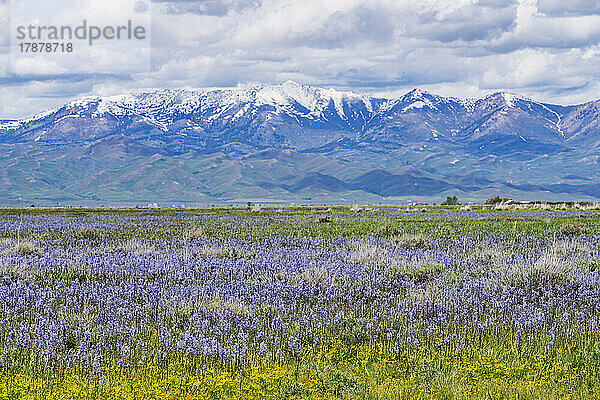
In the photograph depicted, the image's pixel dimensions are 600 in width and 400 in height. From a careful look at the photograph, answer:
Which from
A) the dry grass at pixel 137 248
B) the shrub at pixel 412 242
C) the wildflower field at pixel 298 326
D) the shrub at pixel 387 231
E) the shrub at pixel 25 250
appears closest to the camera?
the wildflower field at pixel 298 326

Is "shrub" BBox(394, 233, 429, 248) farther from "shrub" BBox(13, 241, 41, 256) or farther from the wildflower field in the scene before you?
"shrub" BBox(13, 241, 41, 256)

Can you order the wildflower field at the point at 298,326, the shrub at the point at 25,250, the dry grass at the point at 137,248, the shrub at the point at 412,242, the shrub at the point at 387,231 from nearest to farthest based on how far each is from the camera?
the wildflower field at the point at 298,326
the dry grass at the point at 137,248
the shrub at the point at 25,250
the shrub at the point at 412,242
the shrub at the point at 387,231

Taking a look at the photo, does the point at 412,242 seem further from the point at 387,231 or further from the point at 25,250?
the point at 25,250

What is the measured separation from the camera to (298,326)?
1094cm

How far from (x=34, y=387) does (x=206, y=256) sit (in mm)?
10951

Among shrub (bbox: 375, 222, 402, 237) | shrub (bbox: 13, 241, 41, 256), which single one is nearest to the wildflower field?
shrub (bbox: 13, 241, 41, 256)

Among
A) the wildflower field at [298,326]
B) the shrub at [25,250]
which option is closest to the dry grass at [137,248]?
the wildflower field at [298,326]

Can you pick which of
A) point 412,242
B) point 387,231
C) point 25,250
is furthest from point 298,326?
point 387,231

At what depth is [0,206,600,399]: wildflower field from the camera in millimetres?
8680

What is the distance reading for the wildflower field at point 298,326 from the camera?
28.5ft

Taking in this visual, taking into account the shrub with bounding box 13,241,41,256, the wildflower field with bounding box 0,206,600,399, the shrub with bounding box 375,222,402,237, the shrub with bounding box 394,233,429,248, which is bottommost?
the shrub with bounding box 375,222,402,237

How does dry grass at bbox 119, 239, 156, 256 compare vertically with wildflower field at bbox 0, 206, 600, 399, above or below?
below

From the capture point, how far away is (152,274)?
1598 cm

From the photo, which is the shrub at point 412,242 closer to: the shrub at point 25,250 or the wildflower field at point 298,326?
the wildflower field at point 298,326
